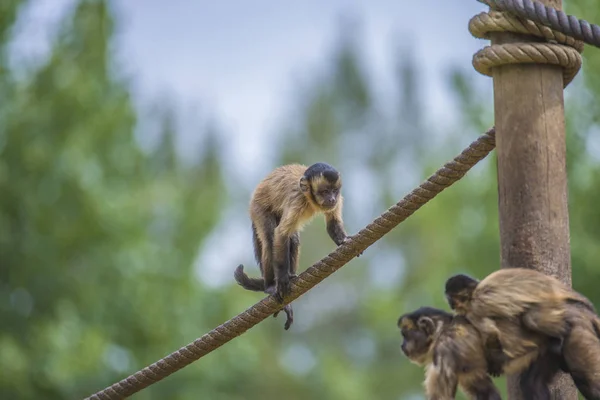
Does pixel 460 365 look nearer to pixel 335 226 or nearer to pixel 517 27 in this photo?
pixel 517 27

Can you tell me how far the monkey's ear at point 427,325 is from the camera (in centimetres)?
580


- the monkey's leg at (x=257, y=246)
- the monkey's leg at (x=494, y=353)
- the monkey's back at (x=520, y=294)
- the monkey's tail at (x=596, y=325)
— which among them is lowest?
the monkey's leg at (x=257, y=246)

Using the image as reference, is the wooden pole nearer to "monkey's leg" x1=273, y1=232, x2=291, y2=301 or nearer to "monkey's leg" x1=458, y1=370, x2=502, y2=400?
"monkey's leg" x1=458, y1=370, x2=502, y2=400

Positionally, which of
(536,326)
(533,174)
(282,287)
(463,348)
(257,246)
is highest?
(533,174)

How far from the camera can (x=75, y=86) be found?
81.3 ft

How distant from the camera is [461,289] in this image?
17.3 feet

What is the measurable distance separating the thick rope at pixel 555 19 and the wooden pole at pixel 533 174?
191mm

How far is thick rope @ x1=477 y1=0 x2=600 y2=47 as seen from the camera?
202 inches

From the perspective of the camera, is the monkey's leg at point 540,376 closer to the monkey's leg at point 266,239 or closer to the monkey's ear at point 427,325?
the monkey's ear at point 427,325

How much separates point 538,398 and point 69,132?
68.6 ft

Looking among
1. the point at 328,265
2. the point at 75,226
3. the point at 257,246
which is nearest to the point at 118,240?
the point at 75,226

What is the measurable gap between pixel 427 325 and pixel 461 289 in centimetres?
62

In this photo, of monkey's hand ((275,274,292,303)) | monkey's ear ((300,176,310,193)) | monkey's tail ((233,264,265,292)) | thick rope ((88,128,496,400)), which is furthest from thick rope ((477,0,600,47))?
monkey's tail ((233,264,265,292))

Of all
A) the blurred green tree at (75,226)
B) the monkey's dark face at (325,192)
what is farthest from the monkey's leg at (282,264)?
the blurred green tree at (75,226)
